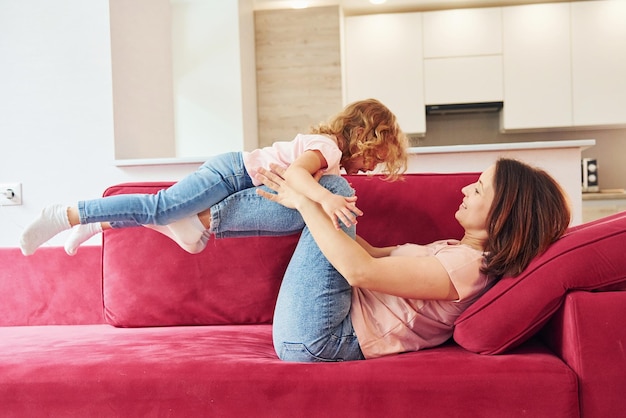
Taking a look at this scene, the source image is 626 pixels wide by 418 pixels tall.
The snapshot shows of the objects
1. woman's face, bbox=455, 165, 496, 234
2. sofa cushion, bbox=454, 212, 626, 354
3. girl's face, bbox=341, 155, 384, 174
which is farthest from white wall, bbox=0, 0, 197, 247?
sofa cushion, bbox=454, 212, 626, 354

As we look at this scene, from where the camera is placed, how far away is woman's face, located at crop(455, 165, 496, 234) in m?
1.30

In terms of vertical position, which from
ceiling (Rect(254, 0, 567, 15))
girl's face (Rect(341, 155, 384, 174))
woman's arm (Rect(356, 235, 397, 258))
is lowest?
woman's arm (Rect(356, 235, 397, 258))

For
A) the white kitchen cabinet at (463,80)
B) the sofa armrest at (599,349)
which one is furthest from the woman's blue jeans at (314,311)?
the white kitchen cabinet at (463,80)

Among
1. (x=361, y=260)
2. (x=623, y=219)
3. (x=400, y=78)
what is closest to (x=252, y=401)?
(x=361, y=260)

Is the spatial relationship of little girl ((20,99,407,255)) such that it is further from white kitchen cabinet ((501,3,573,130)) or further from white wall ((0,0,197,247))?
white kitchen cabinet ((501,3,573,130))

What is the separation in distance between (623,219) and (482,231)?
0.97 ft

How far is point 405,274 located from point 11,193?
1.91 metres

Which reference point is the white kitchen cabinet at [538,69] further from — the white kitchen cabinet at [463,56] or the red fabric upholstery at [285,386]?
the red fabric upholstery at [285,386]

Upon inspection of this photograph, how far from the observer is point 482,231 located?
1.34m

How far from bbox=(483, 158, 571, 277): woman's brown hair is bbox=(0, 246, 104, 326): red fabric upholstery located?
1.34 m

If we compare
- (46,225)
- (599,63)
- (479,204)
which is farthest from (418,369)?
(599,63)

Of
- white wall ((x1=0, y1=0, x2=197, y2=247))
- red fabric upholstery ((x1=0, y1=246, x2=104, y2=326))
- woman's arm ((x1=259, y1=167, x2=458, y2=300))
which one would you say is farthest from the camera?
white wall ((x1=0, y1=0, x2=197, y2=247))

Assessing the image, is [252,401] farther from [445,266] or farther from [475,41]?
[475,41]

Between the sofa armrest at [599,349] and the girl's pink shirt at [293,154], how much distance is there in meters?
0.73
